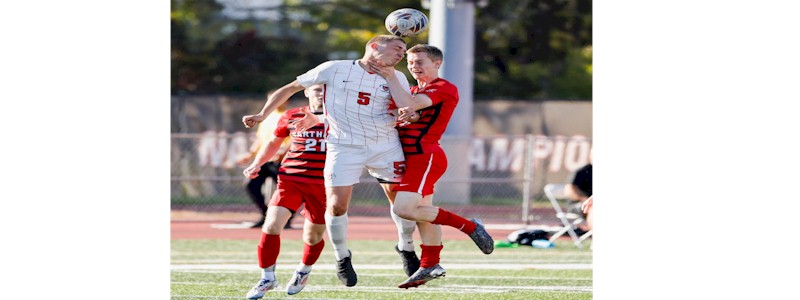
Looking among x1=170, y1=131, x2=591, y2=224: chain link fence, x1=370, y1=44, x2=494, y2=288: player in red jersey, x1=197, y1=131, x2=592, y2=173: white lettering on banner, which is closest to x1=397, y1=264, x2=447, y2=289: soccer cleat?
x1=370, y1=44, x2=494, y2=288: player in red jersey

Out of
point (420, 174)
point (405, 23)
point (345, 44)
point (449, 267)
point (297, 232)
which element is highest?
point (345, 44)

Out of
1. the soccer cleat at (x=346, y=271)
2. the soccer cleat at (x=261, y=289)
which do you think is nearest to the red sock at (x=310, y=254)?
the soccer cleat at (x=346, y=271)

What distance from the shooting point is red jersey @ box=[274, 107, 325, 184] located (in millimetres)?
7699

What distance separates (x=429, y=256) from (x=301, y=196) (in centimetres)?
88

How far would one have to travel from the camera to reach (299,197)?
7711 millimetres

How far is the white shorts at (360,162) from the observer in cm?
746

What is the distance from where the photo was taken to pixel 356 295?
7.93 metres

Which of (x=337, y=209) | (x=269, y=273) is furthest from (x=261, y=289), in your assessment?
(x=337, y=209)

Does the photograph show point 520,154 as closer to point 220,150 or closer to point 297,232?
point 220,150

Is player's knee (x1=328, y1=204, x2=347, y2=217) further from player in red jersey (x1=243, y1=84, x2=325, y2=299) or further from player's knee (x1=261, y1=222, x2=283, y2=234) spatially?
player's knee (x1=261, y1=222, x2=283, y2=234)

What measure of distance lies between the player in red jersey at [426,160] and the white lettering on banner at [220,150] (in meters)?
10.3

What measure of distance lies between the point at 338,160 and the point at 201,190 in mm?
10621

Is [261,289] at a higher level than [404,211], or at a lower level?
lower
